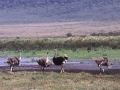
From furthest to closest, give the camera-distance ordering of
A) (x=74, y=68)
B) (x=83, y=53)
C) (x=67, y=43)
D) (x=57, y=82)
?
(x=67, y=43) < (x=83, y=53) < (x=74, y=68) < (x=57, y=82)

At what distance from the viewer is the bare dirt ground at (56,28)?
86.6m

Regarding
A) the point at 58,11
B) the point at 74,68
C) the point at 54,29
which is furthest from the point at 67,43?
the point at 58,11

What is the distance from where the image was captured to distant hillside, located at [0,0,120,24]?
108 meters

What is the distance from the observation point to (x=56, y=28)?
3656 inches

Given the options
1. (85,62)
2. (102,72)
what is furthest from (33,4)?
(102,72)

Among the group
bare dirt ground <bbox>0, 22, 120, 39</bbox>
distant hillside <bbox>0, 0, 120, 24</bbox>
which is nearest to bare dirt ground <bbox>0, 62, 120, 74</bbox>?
bare dirt ground <bbox>0, 22, 120, 39</bbox>

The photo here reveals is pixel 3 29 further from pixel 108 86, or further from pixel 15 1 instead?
pixel 108 86

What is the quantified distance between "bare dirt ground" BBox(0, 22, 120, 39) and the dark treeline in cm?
3357

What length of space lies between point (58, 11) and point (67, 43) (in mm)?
67478

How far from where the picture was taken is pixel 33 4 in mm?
127188

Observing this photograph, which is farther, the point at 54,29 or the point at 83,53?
the point at 54,29

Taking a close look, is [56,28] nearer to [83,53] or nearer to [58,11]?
[58,11]

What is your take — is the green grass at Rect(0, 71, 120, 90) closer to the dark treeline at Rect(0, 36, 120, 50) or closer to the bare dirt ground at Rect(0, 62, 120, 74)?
the bare dirt ground at Rect(0, 62, 120, 74)

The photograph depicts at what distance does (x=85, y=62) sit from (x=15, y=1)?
9703 centimetres
